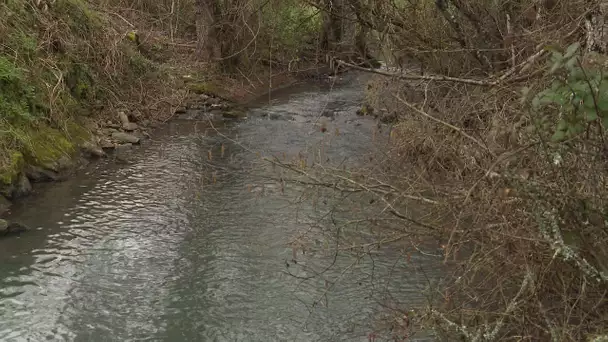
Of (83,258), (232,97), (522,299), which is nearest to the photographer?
(522,299)

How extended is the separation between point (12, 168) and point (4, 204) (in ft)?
1.94

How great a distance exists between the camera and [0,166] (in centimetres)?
770

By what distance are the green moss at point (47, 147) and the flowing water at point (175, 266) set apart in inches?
16.1

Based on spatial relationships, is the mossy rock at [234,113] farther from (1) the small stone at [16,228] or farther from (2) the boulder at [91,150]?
(1) the small stone at [16,228]

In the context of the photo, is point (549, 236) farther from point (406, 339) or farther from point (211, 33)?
point (211, 33)

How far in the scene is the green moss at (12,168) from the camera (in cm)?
764

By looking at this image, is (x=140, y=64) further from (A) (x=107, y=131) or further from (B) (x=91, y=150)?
(B) (x=91, y=150)

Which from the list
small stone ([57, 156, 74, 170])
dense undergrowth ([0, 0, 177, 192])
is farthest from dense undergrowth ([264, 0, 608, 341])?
dense undergrowth ([0, 0, 177, 192])

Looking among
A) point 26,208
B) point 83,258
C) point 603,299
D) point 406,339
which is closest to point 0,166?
point 26,208

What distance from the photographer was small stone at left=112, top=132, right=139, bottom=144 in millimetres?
10773

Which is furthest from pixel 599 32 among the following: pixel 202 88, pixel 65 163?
pixel 202 88

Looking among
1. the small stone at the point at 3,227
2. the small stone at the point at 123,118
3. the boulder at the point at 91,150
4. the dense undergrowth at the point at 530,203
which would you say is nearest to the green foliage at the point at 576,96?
the dense undergrowth at the point at 530,203

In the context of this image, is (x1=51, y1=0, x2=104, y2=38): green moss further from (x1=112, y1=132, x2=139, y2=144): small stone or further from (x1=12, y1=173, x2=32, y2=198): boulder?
(x1=12, y1=173, x2=32, y2=198): boulder

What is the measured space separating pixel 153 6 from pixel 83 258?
11367mm
